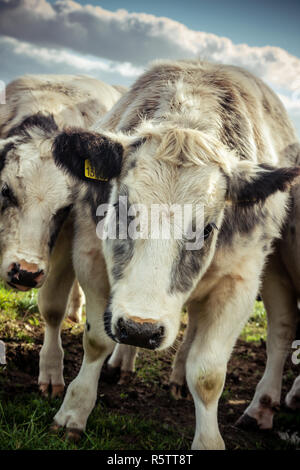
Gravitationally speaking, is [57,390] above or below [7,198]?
below

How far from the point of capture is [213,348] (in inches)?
151

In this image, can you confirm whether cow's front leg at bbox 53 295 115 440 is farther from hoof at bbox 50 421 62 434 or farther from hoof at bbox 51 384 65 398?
hoof at bbox 51 384 65 398

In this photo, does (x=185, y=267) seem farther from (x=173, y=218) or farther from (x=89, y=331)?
(x=89, y=331)

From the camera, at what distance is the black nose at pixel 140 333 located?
9.86ft

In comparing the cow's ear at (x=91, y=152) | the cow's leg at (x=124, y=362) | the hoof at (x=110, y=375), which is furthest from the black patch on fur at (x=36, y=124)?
the hoof at (x=110, y=375)

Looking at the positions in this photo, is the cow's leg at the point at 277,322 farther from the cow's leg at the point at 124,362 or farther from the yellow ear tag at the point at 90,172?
the yellow ear tag at the point at 90,172

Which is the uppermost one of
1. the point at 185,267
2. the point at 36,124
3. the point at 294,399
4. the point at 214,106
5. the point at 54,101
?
the point at 54,101

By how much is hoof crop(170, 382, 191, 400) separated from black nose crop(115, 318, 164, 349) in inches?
84.5

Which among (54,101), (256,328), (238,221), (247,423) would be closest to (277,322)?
(247,423)

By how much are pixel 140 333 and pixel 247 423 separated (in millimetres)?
2093

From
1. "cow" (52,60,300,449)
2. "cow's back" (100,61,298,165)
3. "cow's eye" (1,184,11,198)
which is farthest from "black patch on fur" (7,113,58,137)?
"cow" (52,60,300,449)

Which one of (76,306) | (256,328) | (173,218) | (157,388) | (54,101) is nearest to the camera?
(173,218)

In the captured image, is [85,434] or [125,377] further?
[125,377]
